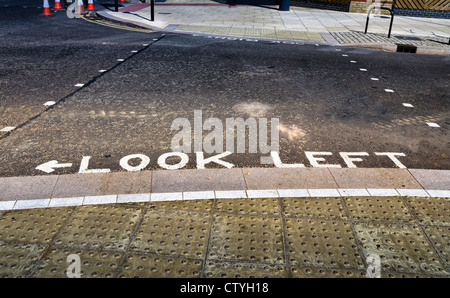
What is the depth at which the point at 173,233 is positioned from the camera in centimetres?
362

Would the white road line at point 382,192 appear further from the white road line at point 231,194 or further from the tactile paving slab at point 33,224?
the tactile paving slab at point 33,224

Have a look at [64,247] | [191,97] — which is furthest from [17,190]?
[191,97]

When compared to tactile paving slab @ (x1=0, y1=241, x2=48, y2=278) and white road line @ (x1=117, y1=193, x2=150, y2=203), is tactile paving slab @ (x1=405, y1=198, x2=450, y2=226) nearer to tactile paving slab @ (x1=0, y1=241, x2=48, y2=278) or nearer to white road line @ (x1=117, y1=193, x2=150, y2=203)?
white road line @ (x1=117, y1=193, x2=150, y2=203)

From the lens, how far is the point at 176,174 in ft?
15.3

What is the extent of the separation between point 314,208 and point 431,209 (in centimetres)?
126

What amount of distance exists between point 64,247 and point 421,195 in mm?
3792

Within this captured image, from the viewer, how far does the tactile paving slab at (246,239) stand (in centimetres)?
339

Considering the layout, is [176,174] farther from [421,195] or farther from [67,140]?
[421,195]

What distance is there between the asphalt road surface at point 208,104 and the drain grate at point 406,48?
917mm

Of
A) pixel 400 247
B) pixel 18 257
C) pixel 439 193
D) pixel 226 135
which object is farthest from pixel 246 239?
pixel 226 135

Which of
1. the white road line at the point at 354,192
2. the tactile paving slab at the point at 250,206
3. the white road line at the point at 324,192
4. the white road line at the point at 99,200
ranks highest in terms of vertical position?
the white road line at the point at 354,192

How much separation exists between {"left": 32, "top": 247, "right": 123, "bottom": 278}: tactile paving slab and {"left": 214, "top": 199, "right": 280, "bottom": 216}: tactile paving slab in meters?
1.18

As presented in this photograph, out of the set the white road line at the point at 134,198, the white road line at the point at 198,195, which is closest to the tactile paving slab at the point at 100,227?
the white road line at the point at 134,198

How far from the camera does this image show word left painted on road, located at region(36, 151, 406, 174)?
16.0ft
